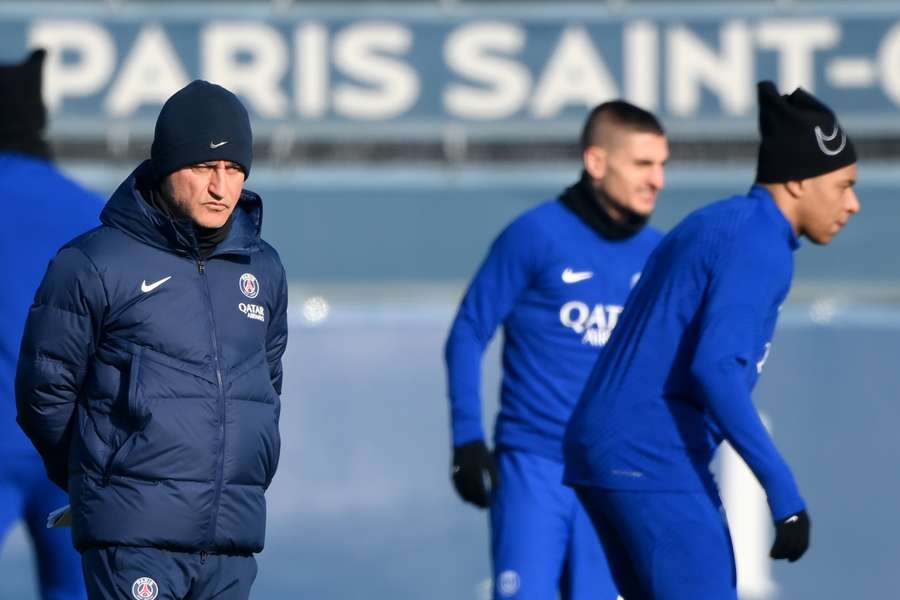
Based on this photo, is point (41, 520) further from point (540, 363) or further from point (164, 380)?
point (540, 363)

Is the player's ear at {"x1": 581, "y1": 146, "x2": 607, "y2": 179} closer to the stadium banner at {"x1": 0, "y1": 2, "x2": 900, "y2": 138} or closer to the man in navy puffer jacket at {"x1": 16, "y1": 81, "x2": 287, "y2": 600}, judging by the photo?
the man in navy puffer jacket at {"x1": 16, "y1": 81, "x2": 287, "y2": 600}

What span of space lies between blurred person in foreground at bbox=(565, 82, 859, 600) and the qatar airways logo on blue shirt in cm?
148

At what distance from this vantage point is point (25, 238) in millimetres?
5672

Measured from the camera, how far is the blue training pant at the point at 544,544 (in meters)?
6.20

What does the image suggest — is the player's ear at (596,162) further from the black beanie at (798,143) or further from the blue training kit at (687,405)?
the blue training kit at (687,405)

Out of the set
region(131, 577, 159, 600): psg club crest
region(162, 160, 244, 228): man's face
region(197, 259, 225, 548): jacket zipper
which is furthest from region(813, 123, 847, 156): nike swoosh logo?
region(131, 577, 159, 600): psg club crest

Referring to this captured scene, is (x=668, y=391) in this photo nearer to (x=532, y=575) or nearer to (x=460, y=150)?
(x=532, y=575)

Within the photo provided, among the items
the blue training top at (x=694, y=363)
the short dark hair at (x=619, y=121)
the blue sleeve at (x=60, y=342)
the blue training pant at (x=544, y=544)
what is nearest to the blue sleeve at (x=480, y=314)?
the blue training pant at (x=544, y=544)

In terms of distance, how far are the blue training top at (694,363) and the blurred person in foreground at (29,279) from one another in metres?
A: 1.53

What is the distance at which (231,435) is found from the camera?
14.3ft

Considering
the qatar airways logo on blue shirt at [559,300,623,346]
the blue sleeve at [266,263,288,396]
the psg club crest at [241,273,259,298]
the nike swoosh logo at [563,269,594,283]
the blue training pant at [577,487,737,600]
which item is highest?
the psg club crest at [241,273,259,298]

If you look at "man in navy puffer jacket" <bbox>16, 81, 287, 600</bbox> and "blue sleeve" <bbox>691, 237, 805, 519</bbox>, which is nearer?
"man in navy puffer jacket" <bbox>16, 81, 287, 600</bbox>

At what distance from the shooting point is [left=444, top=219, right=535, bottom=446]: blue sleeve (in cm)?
643

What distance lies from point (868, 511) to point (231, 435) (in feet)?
16.6
